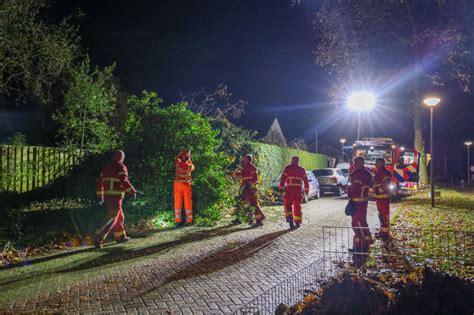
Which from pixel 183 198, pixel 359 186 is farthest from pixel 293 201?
pixel 183 198

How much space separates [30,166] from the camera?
37.0 feet

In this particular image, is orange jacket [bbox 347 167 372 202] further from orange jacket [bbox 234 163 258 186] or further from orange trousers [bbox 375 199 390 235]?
orange jacket [bbox 234 163 258 186]

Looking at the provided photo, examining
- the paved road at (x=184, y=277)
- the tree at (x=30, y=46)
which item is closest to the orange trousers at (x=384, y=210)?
the paved road at (x=184, y=277)

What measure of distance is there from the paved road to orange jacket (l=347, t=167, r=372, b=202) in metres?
1.31

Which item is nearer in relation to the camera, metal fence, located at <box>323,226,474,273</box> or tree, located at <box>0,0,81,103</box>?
metal fence, located at <box>323,226,474,273</box>

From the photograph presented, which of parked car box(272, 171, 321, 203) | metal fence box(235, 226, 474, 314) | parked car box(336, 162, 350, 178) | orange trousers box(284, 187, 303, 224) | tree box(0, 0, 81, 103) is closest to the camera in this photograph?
metal fence box(235, 226, 474, 314)

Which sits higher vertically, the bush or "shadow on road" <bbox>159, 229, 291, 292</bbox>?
the bush

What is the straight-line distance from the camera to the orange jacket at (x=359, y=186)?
8555 millimetres

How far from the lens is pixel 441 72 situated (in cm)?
2511

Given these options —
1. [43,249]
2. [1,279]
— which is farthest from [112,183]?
[1,279]

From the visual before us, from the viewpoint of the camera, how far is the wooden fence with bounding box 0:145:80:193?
415 inches

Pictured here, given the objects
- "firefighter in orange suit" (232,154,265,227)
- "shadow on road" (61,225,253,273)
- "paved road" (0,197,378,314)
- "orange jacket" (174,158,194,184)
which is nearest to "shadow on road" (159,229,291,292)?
"paved road" (0,197,378,314)

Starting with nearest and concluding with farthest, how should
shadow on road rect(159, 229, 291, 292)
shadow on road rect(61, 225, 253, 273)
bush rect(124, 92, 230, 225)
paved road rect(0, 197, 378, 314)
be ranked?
paved road rect(0, 197, 378, 314) → shadow on road rect(159, 229, 291, 292) → shadow on road rect(61, 225, 253, 273) → bush rect(124, 92, 230, 225)

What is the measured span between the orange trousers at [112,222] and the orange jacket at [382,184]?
5.74 meters
